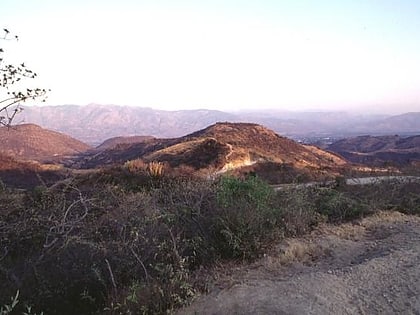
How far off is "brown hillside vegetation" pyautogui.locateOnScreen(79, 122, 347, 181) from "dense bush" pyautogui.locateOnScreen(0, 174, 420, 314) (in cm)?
2212

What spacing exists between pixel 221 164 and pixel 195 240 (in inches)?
974

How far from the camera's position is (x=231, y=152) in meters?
35.5

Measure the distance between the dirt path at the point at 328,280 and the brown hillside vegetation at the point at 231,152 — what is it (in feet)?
72.2

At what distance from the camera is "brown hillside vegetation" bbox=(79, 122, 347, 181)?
3294 cm

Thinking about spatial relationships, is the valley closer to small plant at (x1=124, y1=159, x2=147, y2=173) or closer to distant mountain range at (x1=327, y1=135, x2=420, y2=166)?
small plant at (x1=124, y1=159, x2=147, y2=173)

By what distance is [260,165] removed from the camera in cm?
3569

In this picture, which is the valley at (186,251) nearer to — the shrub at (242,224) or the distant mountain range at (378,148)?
the shrub at (242,224)

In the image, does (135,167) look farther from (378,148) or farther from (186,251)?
(378,148)

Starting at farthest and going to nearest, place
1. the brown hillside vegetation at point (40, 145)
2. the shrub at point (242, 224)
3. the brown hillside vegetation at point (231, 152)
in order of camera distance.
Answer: the brown hillside vegetation at point (40, 145) < the brown hillside vegetation at point (231, 152) < the shrub at point (242, 224)

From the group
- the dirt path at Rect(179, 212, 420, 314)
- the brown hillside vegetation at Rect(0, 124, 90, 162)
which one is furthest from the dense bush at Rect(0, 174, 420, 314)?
the brown hillside vegetation at Rect(0, 124, 90, 162)

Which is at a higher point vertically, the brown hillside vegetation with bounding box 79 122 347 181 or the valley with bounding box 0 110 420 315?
the valley with bounding box 0 110 420 315

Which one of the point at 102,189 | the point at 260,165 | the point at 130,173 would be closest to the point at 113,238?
the point at 102,189

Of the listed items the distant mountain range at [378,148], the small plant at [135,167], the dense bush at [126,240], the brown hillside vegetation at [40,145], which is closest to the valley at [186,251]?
the dense bush at [126,240]

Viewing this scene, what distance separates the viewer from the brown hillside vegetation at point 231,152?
108 feet
